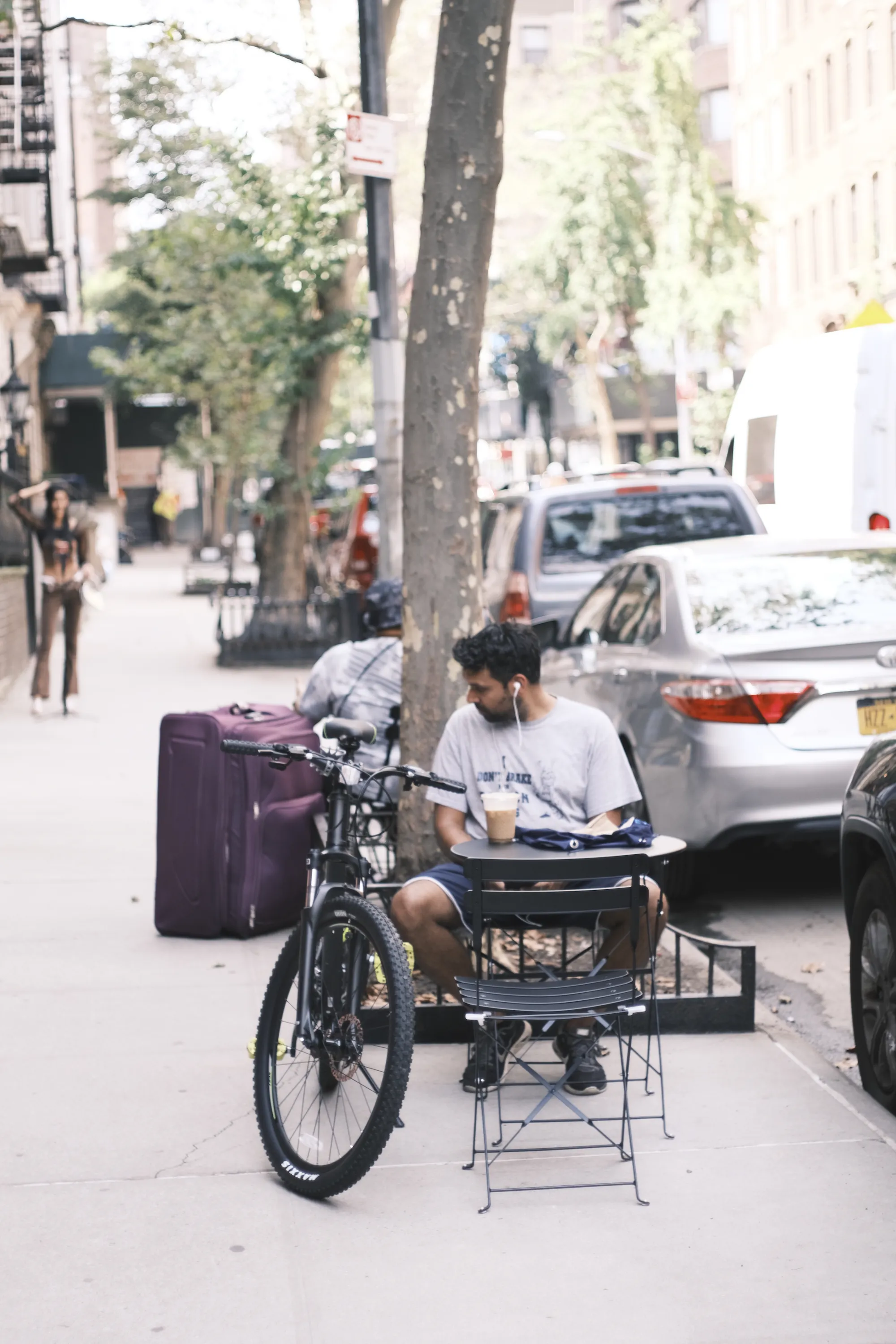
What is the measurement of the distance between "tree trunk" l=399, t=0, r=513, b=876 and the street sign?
3424mm

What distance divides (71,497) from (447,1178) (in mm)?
11817

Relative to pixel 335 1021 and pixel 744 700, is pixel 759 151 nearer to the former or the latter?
pixel 744 700

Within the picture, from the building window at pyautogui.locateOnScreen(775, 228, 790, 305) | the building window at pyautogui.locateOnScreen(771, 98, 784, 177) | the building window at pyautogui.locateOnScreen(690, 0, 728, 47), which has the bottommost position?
the building window at pyautogui.locateOnScreen(775, 228, 790, 305)

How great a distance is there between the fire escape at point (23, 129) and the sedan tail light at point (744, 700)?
1338cm

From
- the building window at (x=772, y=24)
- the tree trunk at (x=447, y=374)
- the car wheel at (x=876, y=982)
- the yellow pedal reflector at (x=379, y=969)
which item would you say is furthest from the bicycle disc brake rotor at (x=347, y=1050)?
the building window at (x=772, y=24)

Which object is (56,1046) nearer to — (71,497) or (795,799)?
(795,799)

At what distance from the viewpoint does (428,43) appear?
2303cm

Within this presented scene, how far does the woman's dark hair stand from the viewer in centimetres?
512

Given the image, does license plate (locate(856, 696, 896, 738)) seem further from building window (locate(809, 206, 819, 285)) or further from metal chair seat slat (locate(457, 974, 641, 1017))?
building window (locate(809, 206, 819, 285))

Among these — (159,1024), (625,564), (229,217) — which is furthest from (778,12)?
(159,1024)

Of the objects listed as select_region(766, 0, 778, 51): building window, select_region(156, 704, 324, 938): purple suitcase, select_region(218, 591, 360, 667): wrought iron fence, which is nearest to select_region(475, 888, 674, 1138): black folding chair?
select_region(156, 704, 324, 938): purple suitcase

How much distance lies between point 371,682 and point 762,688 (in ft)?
5.37

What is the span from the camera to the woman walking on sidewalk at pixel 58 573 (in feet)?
47.5

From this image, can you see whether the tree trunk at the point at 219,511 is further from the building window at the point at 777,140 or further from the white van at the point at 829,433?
the white van at the point at 829,433
